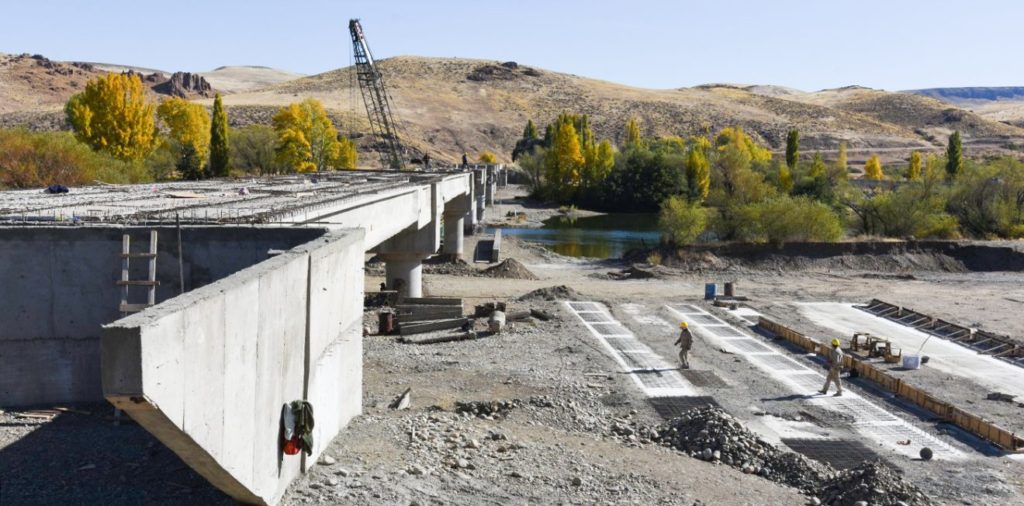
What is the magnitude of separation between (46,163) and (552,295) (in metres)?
28.2

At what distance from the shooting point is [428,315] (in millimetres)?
29375

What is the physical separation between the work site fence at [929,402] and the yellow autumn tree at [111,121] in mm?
52315

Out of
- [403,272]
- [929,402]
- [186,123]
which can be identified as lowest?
[929,402]

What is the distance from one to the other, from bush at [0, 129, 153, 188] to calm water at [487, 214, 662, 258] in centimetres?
2964

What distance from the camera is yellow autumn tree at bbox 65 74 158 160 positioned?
211ft

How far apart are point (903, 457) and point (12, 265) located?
650 inches

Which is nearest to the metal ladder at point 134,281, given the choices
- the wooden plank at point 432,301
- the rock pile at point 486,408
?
the rock pile at point 486,408

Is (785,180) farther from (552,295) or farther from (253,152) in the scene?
(552,295)

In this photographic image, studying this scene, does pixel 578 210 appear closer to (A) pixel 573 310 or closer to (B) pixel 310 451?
(A) pixel 573 310

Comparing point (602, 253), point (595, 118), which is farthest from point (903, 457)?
point (595, 118)

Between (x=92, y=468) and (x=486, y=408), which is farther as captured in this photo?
(x=486, y=408)

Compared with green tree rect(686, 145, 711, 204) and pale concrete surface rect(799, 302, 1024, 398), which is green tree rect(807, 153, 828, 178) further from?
pale concrete surface rect(799, 302, 1024, 398)

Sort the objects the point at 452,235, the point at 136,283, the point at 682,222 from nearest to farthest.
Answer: the point at 136,283 < the point at 682,222 < the point at 452,235

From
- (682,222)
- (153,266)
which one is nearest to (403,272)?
(153,266)
